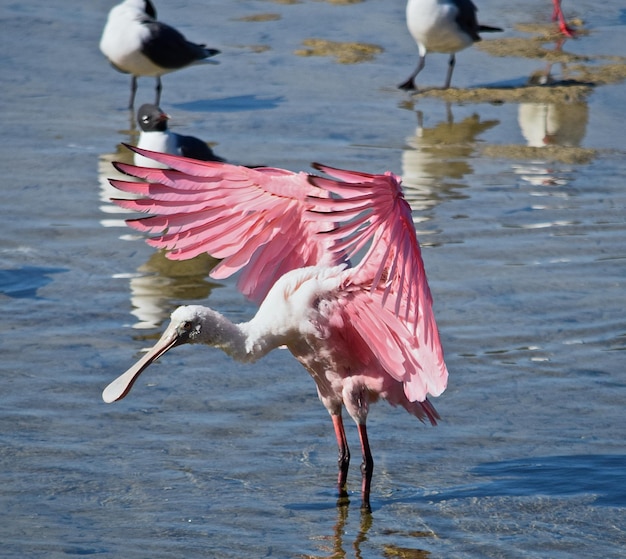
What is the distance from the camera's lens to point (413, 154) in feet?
33.5

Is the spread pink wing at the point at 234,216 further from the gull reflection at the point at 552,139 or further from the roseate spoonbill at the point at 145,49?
the roseate spoonbill at the point at 145,49

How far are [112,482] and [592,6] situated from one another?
12586 mm

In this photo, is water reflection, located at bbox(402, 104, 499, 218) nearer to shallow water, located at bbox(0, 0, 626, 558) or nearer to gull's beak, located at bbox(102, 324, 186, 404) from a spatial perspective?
shallow water, located at bbox(0, 0, 626, 558)

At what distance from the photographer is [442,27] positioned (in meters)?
12.7

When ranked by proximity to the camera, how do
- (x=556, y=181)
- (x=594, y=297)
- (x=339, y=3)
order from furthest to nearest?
(x=339, y=3) < (x=556, y=181) < (x=594, y=297)

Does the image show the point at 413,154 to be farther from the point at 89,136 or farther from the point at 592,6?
the point at 592,6

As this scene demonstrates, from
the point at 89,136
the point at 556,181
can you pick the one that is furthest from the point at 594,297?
the point at 89,136

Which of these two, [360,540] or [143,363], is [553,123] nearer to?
[143,363]

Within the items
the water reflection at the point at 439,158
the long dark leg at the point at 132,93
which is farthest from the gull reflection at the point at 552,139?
the long dark leg at the point at 132,93

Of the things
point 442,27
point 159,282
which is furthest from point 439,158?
point 159,282

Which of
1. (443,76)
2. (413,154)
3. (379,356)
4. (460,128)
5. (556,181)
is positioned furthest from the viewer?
(443,76)

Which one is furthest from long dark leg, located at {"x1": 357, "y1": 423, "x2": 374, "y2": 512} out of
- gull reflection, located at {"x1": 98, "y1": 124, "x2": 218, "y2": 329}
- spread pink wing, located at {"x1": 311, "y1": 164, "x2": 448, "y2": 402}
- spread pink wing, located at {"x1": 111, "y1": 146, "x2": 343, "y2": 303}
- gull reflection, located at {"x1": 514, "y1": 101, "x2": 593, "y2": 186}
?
gull reflection, located at {"x1": 514, "y1": 101, "x2": 593, "y2": 186}

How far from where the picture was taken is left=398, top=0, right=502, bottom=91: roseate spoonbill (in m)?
12.7

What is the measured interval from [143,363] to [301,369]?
135 cm
